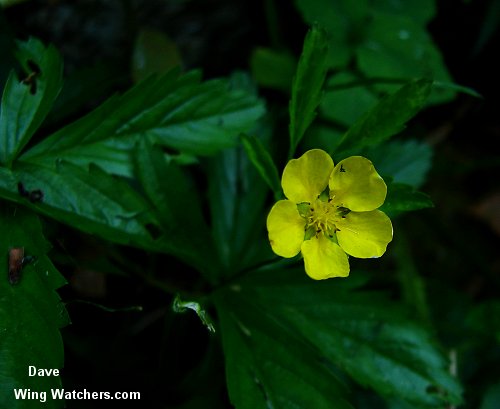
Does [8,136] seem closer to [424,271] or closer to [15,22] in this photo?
[15,22]

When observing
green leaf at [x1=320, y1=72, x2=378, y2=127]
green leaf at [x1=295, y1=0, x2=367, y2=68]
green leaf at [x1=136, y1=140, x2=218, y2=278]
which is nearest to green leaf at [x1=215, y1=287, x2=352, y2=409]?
green leaf at [x1=136, y1=140, x2=218, y2=278]

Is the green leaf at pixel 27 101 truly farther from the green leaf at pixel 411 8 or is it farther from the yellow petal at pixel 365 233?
the green leaf at pixel 411 8

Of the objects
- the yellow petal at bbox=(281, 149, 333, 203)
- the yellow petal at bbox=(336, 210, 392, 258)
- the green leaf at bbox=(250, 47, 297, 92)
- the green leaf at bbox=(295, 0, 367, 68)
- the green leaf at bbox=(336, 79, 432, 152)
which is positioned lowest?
the yellow petal at bbox=(336, 210, 392, 258)

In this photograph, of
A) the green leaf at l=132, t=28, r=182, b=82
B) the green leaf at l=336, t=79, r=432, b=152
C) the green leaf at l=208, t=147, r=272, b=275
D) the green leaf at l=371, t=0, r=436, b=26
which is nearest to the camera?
the green leaf at l=336, t=79, r=432, b=152

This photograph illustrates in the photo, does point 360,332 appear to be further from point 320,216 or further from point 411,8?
point 411,8

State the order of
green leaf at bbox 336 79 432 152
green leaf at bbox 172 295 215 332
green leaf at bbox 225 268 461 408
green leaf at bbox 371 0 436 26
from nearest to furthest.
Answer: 1. green leaf at bbox 172 295 215 332
2. green leaf at bbox 336 79 432 152
3. green leaf at bbox 225 268 461 408
4. green leaf at bbox 371 0 436 26

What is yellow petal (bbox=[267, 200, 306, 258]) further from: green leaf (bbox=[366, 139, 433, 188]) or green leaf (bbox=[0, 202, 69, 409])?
green leaf (bbox=[366, 139, 433, 188])

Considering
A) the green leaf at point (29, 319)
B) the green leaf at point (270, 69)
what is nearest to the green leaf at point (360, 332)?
the green leaf at point (29, 319)
